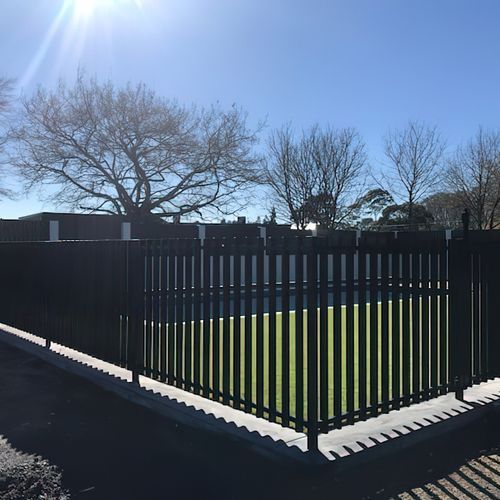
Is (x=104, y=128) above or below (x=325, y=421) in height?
above

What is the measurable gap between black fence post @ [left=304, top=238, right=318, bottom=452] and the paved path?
0.30 m

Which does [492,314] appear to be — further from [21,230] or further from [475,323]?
[21,230]

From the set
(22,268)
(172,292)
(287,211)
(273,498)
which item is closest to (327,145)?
(287,211)

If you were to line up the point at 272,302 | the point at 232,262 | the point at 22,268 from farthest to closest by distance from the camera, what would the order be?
1. the point at 22,268
2. the point at 232,262
3. the point at 272,302

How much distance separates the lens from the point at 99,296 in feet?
22.7

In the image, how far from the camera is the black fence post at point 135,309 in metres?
6.12

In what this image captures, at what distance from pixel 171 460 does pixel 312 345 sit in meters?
1.46

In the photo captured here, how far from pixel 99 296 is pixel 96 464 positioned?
3.05 m

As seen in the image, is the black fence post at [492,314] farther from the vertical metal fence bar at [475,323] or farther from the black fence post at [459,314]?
the black fence post at [459,314]

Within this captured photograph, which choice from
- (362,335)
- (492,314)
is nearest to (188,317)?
(362,335)

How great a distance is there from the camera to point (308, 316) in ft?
13.7

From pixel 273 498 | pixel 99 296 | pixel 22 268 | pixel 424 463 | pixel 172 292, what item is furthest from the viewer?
pixel 22 268

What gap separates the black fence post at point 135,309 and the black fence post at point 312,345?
2581mm

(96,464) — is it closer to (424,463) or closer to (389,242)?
(424,463)
